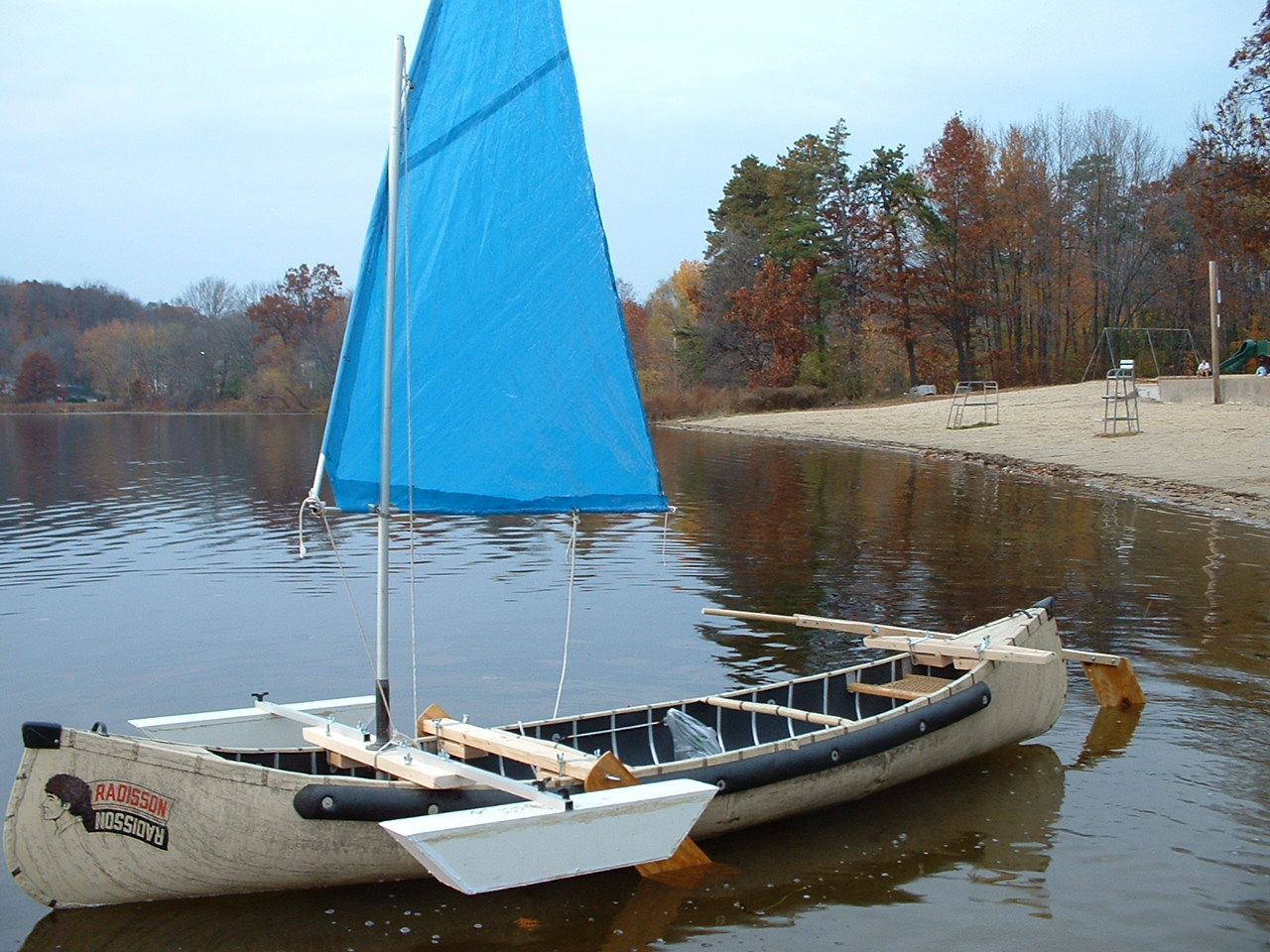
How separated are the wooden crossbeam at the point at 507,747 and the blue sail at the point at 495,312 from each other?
1.30m

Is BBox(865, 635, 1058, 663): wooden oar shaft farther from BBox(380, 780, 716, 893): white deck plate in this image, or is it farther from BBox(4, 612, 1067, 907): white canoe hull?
BBox(380, 780, 716, 893): white deck plate

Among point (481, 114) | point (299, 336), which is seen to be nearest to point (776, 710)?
point (481, 114)

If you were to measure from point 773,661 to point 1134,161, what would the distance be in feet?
196

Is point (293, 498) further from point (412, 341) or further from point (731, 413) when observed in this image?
point (731, 413)

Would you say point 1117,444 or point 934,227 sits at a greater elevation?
point 934,227

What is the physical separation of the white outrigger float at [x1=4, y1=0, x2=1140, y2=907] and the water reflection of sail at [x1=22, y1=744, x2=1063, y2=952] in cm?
18

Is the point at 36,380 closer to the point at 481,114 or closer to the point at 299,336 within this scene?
the point at 299,336

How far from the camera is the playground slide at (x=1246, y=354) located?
37625mm

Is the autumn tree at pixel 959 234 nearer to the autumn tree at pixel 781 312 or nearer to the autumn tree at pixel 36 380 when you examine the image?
the autumn tree at pixel 781 312

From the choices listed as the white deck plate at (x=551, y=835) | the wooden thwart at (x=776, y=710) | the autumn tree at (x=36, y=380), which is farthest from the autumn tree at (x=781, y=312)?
the autumn tree at (x=36, y=380)

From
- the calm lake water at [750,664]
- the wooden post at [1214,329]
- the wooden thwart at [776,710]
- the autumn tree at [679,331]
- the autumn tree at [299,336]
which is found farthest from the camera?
the autumn tree at [299,336]

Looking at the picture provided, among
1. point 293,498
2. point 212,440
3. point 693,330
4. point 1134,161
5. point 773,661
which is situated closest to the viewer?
point 773,661

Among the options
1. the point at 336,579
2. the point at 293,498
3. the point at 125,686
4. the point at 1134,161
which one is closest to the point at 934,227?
the point at 1134,161

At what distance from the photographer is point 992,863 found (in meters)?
7.32
